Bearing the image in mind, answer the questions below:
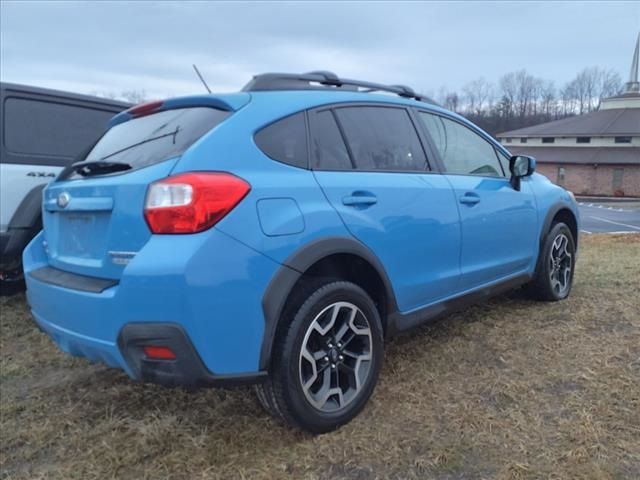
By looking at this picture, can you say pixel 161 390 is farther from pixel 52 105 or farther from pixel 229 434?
pixel 52 105

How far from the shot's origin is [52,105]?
4.73 m

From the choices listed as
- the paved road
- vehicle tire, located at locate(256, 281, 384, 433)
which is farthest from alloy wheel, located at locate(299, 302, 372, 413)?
the paved road

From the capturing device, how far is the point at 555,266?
4.42 meters

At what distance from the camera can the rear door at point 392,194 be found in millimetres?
2562

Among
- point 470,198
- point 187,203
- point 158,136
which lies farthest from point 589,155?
point 187,203

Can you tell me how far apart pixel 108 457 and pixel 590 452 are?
7.11 ft

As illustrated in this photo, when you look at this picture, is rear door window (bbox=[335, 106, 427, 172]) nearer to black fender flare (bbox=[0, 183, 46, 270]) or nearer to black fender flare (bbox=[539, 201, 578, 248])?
black fender flare (bbox=[539, 201, 578, 248])

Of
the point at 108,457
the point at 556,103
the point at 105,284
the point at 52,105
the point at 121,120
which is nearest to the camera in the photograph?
the point at 105,284

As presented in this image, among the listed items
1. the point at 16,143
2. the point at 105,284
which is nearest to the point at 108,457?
the point at 105,284

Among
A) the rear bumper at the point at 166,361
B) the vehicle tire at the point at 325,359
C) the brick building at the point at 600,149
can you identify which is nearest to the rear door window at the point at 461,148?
the vehicle tire at the point at 325,359

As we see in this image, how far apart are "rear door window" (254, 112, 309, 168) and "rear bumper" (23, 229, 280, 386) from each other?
53 centimetres

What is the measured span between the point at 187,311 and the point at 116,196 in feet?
2.02

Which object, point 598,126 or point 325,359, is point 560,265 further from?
point 598,126

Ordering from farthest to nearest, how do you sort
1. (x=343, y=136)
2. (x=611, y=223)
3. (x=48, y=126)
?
1. (x=611, y=223)
2. (x=48, y=126)
3. (x=343, y=136)
